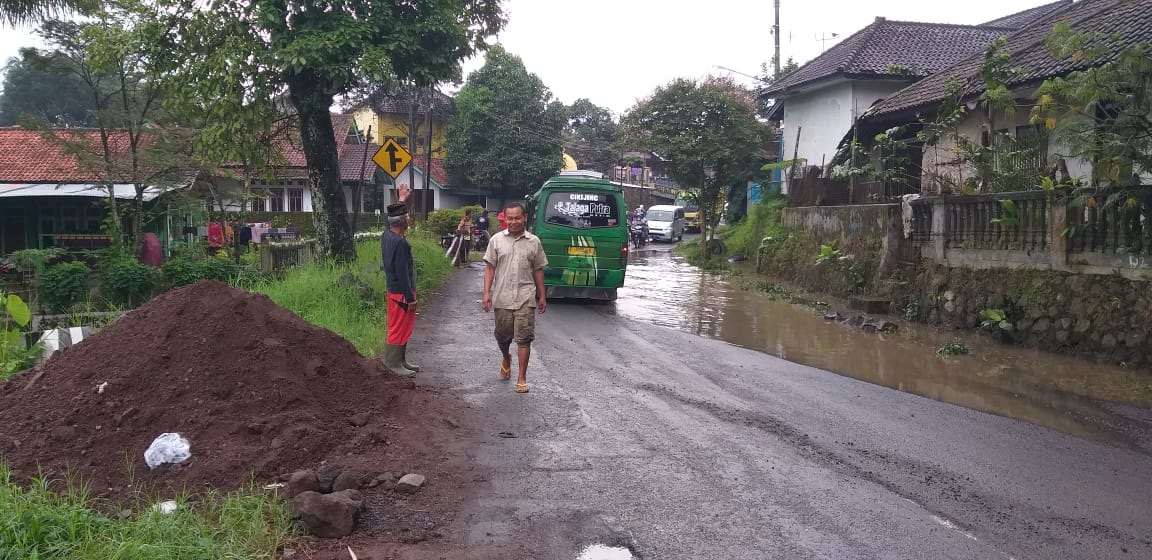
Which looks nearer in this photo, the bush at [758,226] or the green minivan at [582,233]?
the green minivan at [582,233]

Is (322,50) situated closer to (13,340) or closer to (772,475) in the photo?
(13,340)

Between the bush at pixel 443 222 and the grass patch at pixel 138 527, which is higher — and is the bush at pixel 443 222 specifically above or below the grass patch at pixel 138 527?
above

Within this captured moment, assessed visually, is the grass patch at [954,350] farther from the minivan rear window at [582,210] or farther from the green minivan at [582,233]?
the minivan rear window at [582,210]

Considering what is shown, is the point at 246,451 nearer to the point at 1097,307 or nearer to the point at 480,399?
the point at 480,399

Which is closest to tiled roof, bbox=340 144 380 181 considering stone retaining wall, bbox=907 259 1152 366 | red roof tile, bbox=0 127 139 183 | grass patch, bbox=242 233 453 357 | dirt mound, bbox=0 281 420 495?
red roof tile, bbox=0 127 139 183


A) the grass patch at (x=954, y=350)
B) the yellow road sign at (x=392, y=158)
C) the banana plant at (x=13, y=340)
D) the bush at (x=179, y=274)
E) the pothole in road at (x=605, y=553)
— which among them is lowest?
the pothole in road at (x=605, y=553)

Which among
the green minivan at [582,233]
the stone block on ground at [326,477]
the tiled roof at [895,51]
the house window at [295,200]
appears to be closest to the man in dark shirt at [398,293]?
Answer: the stone block on ground at [326,477]

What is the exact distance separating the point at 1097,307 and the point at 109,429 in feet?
35.3

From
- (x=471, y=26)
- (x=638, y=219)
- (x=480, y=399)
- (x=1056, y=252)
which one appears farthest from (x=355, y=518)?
(x=638, y=219)

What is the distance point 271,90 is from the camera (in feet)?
45.6

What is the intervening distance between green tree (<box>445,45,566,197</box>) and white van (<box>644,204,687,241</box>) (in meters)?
6.52

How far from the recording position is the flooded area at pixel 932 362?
26.8ft

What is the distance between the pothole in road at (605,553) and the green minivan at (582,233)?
36.7ft

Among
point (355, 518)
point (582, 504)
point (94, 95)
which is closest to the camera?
point (355, 518)
